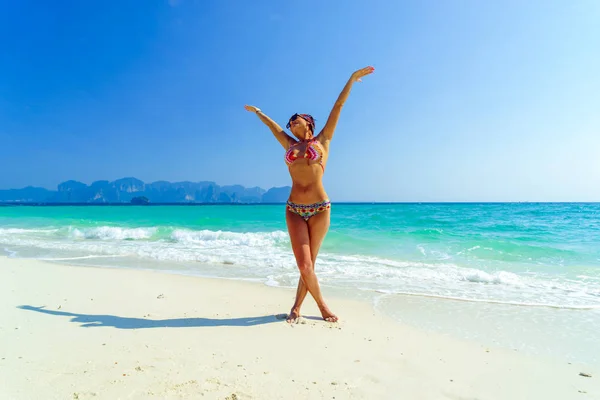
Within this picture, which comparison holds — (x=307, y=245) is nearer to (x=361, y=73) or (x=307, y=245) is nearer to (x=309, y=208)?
(x=309, y=208)

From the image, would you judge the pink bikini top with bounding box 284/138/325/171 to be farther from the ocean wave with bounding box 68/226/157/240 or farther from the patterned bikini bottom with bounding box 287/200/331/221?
the ocean wave with bounding box 68/226/157/240

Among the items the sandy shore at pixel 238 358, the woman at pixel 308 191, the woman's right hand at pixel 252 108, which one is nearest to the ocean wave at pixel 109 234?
the sandy shore at pixel 238 358

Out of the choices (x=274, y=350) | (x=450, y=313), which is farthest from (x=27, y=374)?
(x=450, y=313)

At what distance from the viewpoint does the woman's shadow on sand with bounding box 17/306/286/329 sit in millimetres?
4008

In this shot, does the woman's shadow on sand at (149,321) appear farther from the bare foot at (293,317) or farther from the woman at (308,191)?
the woman at (308,191)

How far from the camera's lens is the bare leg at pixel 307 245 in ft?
14.2

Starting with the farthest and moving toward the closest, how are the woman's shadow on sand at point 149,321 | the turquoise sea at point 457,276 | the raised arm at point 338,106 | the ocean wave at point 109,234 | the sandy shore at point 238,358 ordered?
the ocean wave at point 109,234
the turquoise sea at point 457,276
the raised arm at point 338,106
the woman's shadow on sand at point 149,321
the sandy shore at point 238,358

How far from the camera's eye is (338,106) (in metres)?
4.32

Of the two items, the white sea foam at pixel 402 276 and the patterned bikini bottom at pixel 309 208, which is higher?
the patterned bikini bottom at pixel 309 208

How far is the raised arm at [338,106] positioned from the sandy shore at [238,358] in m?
2.34

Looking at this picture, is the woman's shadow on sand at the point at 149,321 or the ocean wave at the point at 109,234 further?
the ocean wave at the point at 109,234

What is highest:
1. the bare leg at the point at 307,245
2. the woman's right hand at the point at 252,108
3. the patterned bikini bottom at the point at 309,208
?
the woman's right hand at the point at 252,108

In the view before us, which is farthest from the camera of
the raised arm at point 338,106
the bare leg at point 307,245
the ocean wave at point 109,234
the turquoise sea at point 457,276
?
the ocean wave at point 109,234

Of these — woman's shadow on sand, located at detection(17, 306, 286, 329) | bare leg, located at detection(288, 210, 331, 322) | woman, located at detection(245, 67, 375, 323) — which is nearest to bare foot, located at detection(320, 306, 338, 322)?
woman, located at detection(245, 67, 375, 323)
